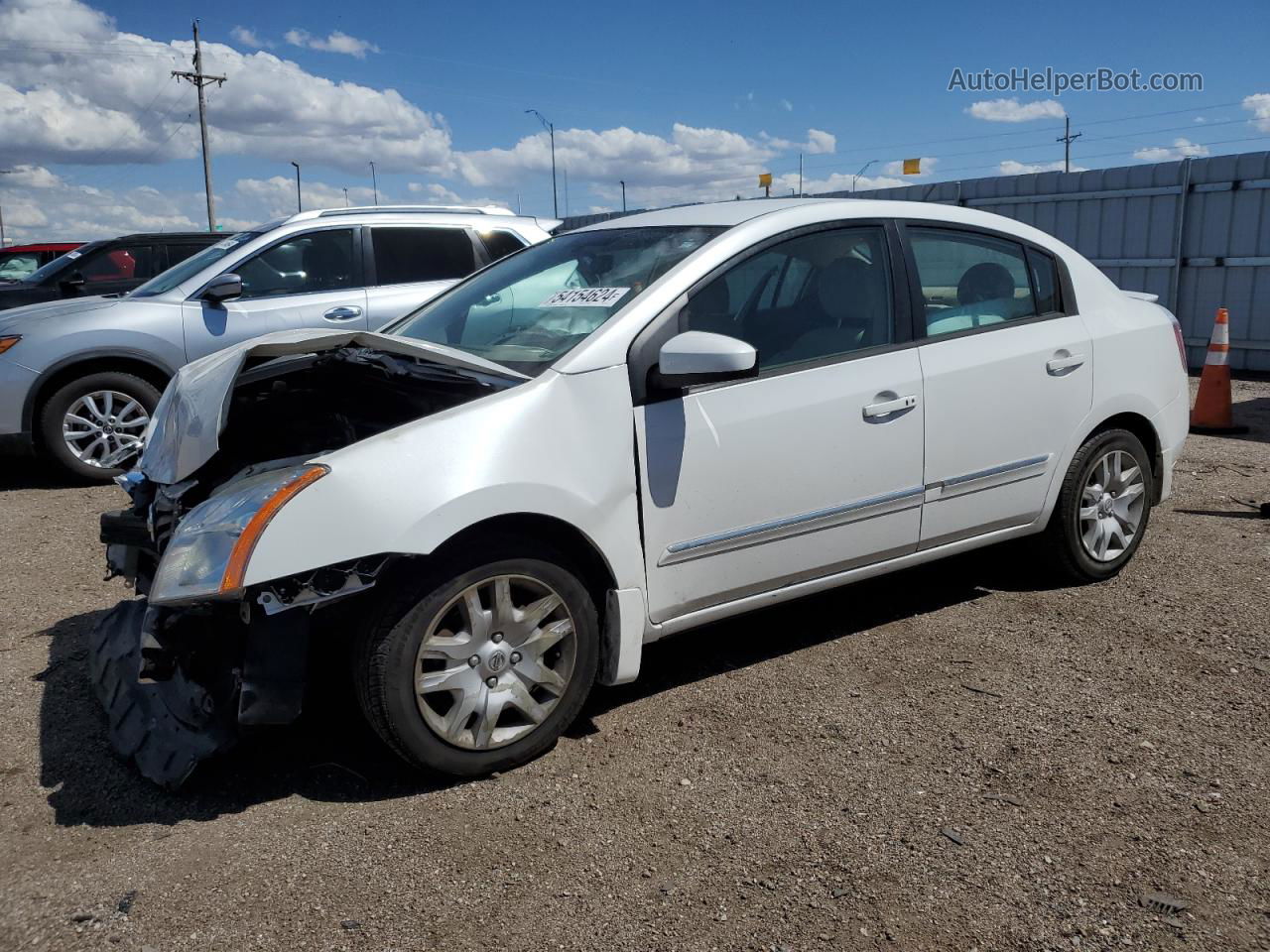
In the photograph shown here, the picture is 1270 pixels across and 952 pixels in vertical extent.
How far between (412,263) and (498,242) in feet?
2.37

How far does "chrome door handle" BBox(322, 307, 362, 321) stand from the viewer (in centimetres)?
767

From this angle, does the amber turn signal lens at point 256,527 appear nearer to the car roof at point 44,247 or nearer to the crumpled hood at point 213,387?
the crumpled hood at point 213,387

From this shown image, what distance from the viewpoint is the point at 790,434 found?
3613 millimetres

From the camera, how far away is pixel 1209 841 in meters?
2.79

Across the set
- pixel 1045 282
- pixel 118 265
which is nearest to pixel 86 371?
pixel 118 265

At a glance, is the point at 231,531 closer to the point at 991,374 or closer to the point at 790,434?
the point at 790,434

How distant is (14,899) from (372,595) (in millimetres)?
1123

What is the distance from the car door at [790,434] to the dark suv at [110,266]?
856cm

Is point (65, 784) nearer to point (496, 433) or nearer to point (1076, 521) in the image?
point (496, 433)

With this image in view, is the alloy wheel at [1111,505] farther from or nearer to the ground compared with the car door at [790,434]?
nearer to the ground

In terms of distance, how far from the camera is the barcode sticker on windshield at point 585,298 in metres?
3.60

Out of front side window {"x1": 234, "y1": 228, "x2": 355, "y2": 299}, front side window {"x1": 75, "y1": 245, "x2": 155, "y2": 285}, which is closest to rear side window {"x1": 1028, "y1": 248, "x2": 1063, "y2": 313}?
front side window {"x1": 234, "y1": 228, "x2": 355, "y2": 299}

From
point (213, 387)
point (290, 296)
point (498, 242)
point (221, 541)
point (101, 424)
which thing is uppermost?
point (498, 242)

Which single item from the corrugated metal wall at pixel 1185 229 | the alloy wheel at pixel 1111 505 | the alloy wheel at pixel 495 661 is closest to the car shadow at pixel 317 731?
the alloy wheel at pixel 495 661
